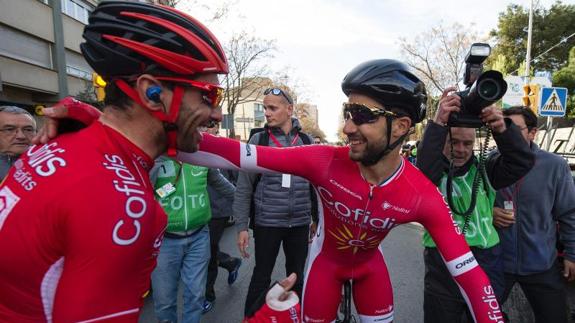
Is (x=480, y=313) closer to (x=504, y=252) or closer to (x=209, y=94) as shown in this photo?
(x=504, y=252)

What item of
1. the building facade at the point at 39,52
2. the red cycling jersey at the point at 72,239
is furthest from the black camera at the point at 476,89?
the building facade at the point at 39,52

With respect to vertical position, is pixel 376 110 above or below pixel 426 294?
above

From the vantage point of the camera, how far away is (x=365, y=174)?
2.21m

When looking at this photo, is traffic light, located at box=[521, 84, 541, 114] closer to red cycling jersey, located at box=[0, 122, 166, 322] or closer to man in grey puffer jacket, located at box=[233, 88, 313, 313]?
man in grey puffer jacket, located at box=[233, 88, 313, 313]

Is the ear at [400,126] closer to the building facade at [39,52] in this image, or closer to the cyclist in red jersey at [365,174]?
the cyclist in red jersey at [365,174]

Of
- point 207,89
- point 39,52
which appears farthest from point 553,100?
point 39,52

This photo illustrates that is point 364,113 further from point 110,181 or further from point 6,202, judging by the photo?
point 6,202

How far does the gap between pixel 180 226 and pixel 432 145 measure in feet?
7.03

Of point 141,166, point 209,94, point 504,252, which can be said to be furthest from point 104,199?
point 504,252

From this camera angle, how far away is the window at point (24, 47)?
48.1ft

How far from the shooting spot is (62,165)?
0.97m

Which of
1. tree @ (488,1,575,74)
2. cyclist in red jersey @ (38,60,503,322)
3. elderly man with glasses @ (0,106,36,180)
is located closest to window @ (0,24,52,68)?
elderly man with glasses @ (0,106,36,180)

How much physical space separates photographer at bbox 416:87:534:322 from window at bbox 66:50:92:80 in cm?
2146

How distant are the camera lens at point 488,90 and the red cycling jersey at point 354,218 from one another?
595 mm
